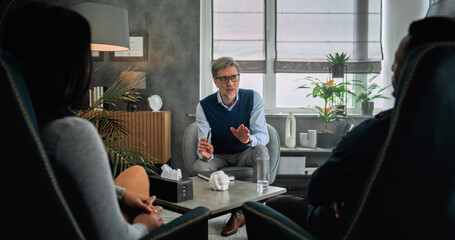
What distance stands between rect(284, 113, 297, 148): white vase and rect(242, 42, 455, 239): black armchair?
271 cm

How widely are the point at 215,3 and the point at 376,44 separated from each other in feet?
6.57

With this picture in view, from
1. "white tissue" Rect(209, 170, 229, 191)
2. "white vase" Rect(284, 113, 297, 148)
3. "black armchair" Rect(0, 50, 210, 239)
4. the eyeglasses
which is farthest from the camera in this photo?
"white vase" Rect(284, 113, 297, 148)

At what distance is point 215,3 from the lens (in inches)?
154

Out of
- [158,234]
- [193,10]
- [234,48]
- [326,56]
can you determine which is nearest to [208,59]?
[234,48]

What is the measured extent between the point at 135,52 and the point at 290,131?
207cm

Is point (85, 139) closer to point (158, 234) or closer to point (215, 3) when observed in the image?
point (158, 234)

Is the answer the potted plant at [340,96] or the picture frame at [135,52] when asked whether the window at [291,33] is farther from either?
the picture frame at [135,52]

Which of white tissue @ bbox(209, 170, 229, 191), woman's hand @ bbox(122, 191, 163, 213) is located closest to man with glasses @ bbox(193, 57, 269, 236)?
white tissue @ bbox(209, 170, 229, 191)

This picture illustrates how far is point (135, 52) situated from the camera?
3.85 meters

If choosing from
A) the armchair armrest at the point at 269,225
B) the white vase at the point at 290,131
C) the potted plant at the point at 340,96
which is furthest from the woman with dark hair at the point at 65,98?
the potted plant at the point at 340,96

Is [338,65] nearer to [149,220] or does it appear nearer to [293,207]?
[293,207]

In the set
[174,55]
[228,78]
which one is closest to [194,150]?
[228,78]

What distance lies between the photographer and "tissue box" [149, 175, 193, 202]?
1492 mm

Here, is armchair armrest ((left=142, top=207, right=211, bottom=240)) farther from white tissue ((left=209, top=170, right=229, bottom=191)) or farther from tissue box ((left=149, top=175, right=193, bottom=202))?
white tissue ((left=209, top=170, right=229, bottom=191))
